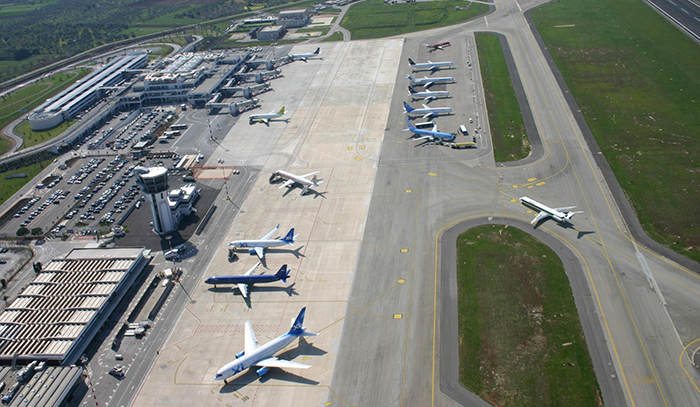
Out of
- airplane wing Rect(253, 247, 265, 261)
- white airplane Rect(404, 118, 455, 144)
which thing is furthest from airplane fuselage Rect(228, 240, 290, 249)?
white airplane Rect(404, 118, 455, 144)

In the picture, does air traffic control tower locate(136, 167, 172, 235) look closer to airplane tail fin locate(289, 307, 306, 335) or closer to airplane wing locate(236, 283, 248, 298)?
airplane wing locate(236, 283, 248, 298)

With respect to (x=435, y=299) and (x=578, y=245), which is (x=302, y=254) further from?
(x=578, y=245)

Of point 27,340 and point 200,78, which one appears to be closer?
point 27,340

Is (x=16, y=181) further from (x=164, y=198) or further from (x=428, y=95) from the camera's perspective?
(x=428, y=95)

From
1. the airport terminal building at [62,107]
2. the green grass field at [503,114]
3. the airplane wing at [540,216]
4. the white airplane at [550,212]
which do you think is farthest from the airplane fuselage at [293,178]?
the airport terminal building at [62,107]

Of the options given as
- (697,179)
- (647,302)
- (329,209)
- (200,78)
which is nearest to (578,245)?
(647,302)

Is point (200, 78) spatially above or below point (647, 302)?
above

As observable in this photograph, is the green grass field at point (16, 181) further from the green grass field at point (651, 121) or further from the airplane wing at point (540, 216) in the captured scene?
the green grass field at point (651, 121)
